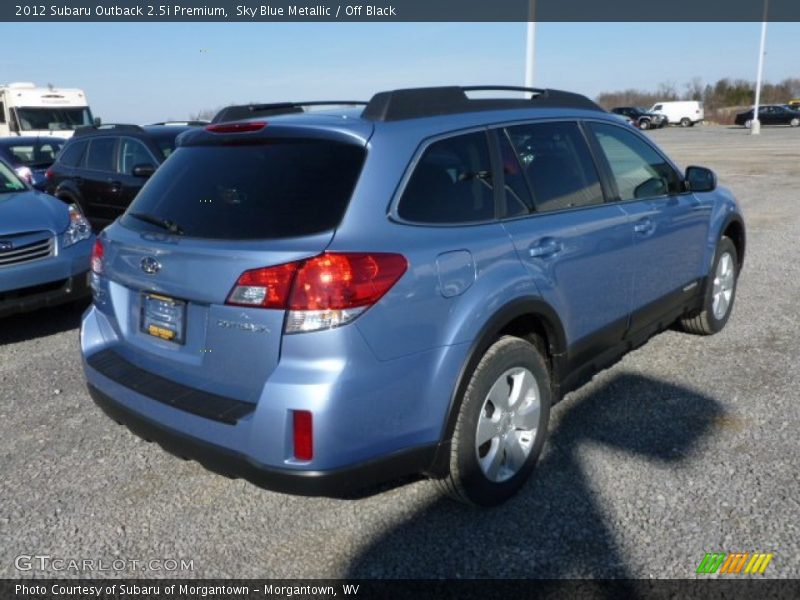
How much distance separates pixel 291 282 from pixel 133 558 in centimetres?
137

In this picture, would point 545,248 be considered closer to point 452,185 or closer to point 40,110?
point 452,185

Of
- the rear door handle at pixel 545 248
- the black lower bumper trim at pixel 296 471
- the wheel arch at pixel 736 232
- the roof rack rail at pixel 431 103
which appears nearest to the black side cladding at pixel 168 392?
the black lower bumper trim at pixel 296 471

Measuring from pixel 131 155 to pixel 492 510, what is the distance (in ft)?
25.6

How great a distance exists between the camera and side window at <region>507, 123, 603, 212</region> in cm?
344

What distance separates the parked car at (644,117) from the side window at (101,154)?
44.9m

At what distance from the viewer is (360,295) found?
249 centimetres

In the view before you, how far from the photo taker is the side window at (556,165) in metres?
3.44

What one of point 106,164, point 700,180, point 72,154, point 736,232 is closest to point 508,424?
point 700,180

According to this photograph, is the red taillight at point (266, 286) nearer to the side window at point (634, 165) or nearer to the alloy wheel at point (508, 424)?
the alloy wheel at point (508, 424)

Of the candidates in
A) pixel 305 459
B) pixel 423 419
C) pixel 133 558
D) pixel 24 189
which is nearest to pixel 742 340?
pixel 423 419

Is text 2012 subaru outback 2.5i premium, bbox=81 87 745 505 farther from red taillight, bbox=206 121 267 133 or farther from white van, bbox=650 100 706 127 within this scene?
white van, bbox=650 100 706 127

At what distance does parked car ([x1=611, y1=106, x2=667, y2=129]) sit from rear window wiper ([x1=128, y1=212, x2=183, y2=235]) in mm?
50132

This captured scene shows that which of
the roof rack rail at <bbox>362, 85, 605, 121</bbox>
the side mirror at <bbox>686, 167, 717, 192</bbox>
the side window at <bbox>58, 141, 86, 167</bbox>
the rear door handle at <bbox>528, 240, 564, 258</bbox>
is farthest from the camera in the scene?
the side window at <bbox>58, 141, 86, 167</bbox>

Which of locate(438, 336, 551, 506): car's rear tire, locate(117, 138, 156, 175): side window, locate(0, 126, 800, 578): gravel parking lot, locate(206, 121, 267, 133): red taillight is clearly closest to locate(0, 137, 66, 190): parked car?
locate(117, 138, 156, 175): side window
